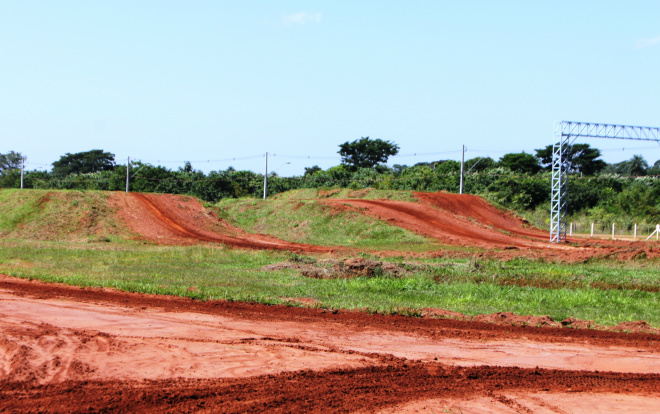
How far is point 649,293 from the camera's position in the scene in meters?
16.5

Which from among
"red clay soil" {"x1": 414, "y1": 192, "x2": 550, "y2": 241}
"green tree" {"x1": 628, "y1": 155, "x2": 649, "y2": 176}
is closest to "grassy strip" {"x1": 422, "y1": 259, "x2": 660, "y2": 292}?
"red clay soil" {"x1": 414, "y1": 192, "x2": 550, "y2": 241}

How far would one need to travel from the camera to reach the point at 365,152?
99375 millimetres

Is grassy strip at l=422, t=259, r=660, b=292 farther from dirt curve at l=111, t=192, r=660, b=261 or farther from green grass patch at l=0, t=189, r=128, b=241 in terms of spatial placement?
green grass patch at l=0, t=189, r=128, b=241

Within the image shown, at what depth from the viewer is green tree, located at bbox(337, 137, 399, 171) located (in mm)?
98688

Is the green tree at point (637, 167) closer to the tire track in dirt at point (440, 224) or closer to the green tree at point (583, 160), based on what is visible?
the green tree at point (583, 160)

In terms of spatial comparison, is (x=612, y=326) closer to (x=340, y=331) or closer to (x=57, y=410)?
(x=340, y=331)

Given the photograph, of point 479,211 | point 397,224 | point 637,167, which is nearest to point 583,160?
point 637,167

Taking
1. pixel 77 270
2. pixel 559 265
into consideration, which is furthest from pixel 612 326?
pixel 77 270

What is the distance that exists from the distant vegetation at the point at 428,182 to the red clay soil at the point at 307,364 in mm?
45932

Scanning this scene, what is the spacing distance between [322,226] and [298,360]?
109ft

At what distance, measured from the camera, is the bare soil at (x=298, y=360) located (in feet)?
21.9

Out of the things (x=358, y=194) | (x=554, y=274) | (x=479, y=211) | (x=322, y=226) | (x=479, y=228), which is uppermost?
(x=358, y=194)

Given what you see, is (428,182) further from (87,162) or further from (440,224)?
(87,162)

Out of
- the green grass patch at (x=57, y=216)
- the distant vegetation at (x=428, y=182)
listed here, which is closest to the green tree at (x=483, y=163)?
the distant vegetation at (x=428, y=182)
